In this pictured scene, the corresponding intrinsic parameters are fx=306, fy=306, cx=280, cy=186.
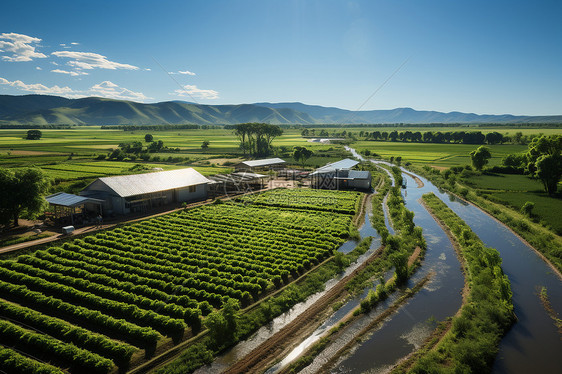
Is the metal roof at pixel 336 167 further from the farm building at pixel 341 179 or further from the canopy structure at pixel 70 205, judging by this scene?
the canopy structure at pixel 70 205

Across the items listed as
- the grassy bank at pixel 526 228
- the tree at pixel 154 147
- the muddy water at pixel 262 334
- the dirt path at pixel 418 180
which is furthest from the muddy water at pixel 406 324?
the tree at pixel 154 147

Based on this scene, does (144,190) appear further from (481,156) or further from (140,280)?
(481,156)

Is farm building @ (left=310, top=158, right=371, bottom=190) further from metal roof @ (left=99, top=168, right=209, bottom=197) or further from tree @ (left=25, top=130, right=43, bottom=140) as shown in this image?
tree @ (left=25, top=130, right=43, bottom=140)

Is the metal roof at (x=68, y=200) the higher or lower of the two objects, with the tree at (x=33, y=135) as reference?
lower

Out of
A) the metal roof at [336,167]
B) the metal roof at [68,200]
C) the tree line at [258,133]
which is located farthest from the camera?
the tree line at [258,133]

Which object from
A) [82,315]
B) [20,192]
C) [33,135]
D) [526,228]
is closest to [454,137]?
[526,228]
